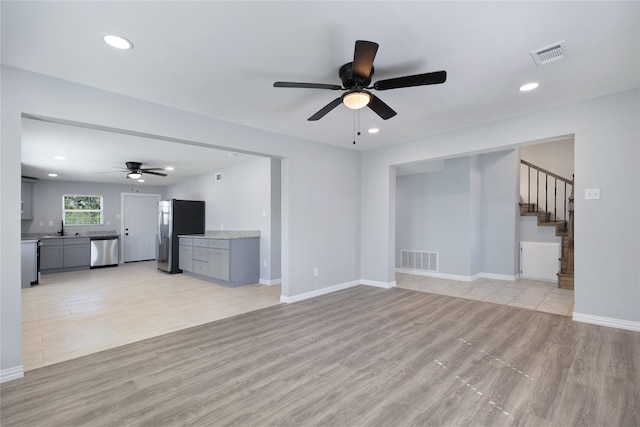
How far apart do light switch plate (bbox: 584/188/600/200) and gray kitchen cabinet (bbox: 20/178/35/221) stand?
11.0 meters

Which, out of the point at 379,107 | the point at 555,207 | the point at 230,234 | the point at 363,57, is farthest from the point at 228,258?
the point at 555,207

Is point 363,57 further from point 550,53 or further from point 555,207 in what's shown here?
point 555,207

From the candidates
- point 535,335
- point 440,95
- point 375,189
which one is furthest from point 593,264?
point 375,189

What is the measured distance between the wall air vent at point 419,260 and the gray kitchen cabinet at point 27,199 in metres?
9.25

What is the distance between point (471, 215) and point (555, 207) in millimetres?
2392

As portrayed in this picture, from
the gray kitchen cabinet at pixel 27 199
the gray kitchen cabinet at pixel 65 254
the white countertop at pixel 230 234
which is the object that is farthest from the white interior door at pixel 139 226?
the white countertop at pixel 230 234

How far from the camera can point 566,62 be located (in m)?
2.49

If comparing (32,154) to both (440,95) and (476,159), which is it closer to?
(440,95)

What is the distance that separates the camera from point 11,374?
2322 millimetres

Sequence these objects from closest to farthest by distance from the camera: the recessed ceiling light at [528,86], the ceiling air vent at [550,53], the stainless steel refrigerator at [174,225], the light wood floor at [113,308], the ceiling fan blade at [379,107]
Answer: the ceiling air vent at [550,53] → the ceiling fan blade at [379,107] → the recessed ceiling light at [528,86] → the light wood floor at [113,308] → the stainless steel refrigerator at [174,225]

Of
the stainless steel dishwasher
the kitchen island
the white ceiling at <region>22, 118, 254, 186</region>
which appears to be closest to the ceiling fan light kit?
the white ceiling at <region>22, 118, 254, 186</region>

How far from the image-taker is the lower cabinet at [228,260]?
18.1 ft

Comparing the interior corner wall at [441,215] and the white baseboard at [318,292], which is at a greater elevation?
the interior corner wall at [441,215]

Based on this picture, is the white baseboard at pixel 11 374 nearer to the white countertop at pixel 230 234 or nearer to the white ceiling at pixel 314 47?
the white ceiling at pixel 314 47
